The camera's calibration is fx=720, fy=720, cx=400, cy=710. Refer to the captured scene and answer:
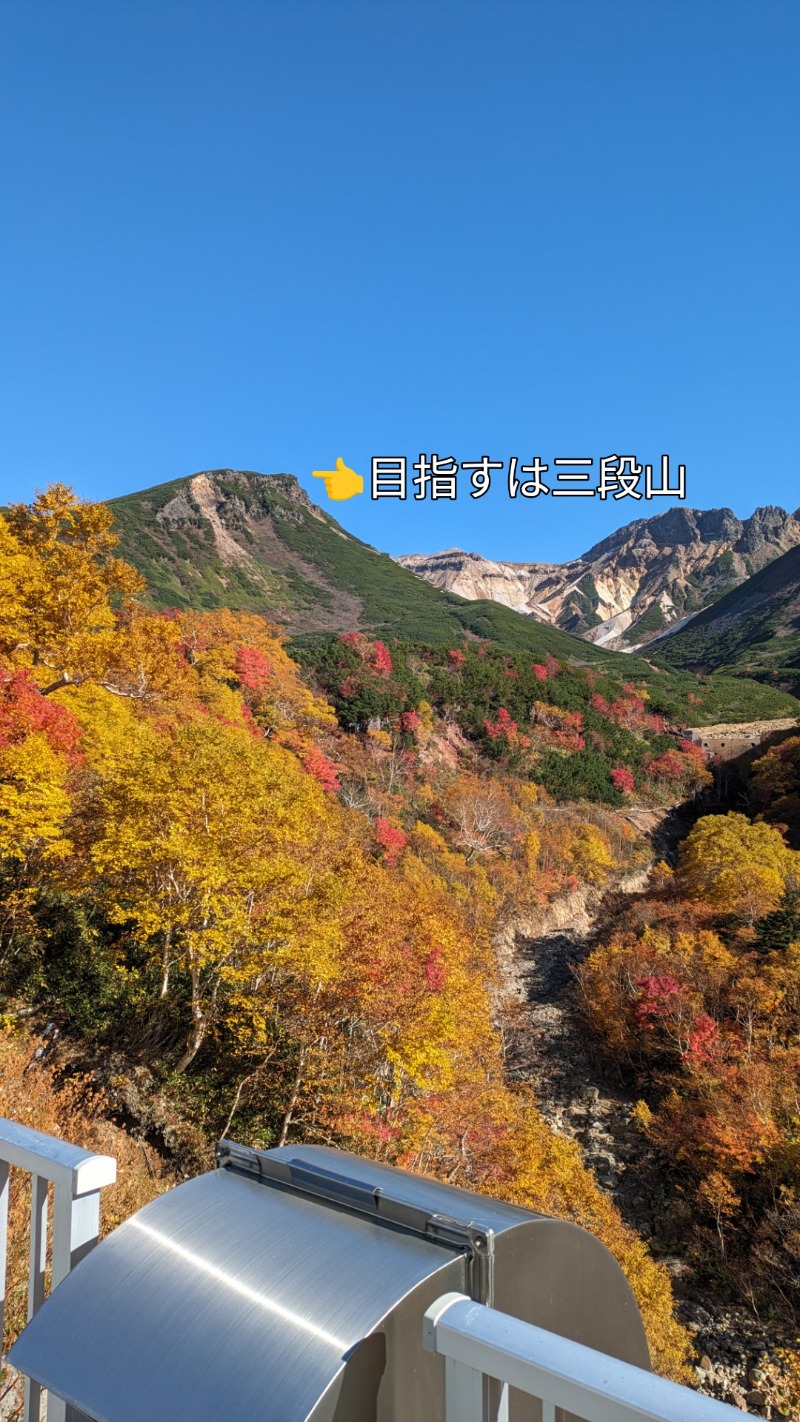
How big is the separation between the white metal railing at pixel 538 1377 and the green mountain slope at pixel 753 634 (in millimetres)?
84344

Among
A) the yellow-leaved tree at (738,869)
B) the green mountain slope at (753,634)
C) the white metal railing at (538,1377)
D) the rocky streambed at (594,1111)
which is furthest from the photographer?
the green mountain slope at (753,634)

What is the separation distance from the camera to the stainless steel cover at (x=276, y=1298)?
146 centimetres

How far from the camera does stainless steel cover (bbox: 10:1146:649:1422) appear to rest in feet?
4.80

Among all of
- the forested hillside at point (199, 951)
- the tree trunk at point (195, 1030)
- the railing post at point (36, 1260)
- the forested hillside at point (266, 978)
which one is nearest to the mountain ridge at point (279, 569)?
the forested hillside at point (266, 978)

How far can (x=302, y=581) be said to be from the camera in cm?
9988

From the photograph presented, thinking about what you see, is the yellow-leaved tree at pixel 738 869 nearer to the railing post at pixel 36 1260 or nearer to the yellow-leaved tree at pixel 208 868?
the yellow-leaved tree at pixel 208 868

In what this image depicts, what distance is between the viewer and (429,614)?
96188 mm

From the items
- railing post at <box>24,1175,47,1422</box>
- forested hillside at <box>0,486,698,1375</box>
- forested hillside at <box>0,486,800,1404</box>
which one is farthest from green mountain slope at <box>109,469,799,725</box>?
railing post at <box>24,1175,47,1422</box>

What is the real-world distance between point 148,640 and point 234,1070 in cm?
1068

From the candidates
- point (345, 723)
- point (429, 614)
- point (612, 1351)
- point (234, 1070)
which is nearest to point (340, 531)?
point (429, 614)

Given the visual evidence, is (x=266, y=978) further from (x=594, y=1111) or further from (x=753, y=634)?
(x=753, y=634)

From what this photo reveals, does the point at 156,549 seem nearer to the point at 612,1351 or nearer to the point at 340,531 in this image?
the point at 340,531

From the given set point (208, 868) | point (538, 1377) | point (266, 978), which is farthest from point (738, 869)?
point (538, 1377)

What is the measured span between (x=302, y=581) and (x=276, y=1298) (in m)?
101
